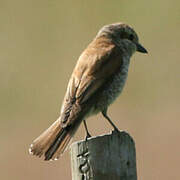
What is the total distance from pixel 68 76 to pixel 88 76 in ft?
19.1

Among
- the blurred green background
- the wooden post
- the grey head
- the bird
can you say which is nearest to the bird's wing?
the bird

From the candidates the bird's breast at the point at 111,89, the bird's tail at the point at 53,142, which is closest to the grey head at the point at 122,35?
the bird's breast at the point at 111,89

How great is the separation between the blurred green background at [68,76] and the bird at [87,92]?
2.79 m

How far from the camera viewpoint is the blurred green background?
9594 mm

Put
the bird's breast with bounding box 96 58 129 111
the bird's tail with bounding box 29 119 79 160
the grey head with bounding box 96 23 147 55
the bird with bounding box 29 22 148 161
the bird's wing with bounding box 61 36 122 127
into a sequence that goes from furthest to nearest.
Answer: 1. the grey head with bounding box 96 23 147 55
2. the bird's breast with bounding box 96 58 129 111
3. the bird's wing with bounding box 61 36 122 127
4. the bird with bounding box 29 22 148 161
5. the bird's tail with bounding box 29 119 79 160

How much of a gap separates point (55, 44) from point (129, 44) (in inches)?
242

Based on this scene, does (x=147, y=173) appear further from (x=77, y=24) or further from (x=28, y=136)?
(x=77, y=24)

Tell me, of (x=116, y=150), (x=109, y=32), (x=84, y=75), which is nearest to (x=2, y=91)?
(x=109, y=32)

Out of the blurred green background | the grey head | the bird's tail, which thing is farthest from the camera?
the blurred green background

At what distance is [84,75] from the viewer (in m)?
5.96

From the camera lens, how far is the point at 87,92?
19.2ft

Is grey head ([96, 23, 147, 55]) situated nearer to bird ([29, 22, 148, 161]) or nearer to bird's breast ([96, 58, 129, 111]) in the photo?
bird ([29, 22, 148, 161])

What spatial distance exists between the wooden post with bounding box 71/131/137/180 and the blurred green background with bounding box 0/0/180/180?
4122mm

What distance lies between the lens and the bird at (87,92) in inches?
211
